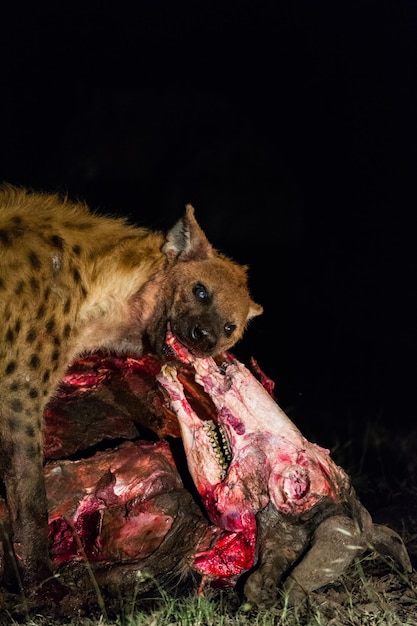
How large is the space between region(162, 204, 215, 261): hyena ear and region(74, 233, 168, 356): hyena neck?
4cm

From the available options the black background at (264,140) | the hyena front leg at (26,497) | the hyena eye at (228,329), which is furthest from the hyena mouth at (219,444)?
the black background at (264,140)

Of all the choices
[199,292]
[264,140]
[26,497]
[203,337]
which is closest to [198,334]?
[203,337]

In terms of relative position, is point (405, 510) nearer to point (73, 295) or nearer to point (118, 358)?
point (118, 358)

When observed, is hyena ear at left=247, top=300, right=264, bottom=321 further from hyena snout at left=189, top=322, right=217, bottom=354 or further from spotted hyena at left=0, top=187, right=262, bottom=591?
hyena snout at left=189, top=322, right=217, bottom=354

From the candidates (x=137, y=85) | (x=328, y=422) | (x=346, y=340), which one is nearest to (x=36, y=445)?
(x=328, y=422)

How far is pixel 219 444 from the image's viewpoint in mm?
2350

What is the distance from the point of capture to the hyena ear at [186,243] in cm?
261

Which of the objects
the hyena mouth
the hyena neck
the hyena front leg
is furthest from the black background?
the hyena front leg

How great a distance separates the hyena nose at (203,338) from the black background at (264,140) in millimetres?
2783

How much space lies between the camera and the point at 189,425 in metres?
2.35

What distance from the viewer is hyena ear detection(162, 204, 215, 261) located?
261cm

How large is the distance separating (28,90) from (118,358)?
181 inches

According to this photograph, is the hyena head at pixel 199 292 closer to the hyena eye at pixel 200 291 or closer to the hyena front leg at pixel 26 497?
the hyena eye at pixel 200 291

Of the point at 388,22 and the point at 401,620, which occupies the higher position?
the point at 388,22
